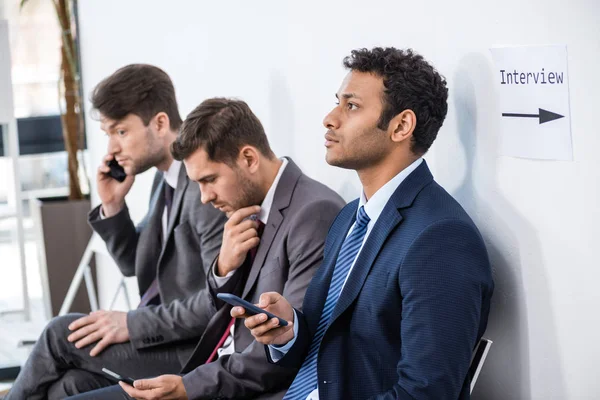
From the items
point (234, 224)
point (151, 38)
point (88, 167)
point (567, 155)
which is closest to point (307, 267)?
point (234, 224)

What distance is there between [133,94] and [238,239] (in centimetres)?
106

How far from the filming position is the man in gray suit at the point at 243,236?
2.47 metres

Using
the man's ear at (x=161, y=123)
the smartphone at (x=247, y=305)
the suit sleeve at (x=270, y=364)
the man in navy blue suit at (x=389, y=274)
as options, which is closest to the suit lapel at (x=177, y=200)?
the man's ear at (x=161, y=123)

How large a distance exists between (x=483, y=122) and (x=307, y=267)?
67 centimetres

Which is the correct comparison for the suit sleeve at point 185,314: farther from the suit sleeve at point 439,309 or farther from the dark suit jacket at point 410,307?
the suit sleeve at point 439,309

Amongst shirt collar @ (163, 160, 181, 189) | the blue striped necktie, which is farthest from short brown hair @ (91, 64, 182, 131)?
the blue striped necktie

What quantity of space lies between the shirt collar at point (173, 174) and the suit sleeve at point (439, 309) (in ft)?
5.31

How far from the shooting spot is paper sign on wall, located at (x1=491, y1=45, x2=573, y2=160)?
6.18 feet

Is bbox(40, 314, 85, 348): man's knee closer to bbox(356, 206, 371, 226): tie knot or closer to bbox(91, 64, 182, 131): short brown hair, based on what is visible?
bbox(91, 64, 182, 131): short brown hair

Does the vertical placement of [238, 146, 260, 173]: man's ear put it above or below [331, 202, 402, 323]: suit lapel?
above

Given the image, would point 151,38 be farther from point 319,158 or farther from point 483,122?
point 483,122

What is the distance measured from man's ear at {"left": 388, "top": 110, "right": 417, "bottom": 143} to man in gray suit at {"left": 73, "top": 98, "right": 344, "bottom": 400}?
1.70 ft

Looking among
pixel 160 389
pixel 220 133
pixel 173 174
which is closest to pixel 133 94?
pixel 173 174

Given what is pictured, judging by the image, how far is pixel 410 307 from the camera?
1.87 m
